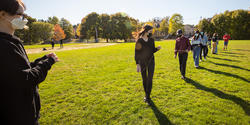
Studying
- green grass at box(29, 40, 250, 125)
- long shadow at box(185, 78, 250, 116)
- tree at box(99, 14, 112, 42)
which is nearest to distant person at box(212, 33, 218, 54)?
green grass at box(29, 40, 250, 125)

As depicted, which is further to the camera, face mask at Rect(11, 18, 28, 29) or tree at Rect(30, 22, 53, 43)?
tree at Rect(30, 22, 53, 43)

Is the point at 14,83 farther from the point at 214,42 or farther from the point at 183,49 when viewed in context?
the point at 214,42

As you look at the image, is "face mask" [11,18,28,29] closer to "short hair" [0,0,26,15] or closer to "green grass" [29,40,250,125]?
"short hair" [0,0,26,15]

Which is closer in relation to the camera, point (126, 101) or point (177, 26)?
point (126, 101)

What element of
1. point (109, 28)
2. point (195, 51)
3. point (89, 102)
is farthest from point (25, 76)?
point (109, 28)

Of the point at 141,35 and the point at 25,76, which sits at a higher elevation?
the point at 141,35

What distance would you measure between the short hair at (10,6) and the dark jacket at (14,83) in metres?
0.30

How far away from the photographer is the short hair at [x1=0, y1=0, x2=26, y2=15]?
143 cm

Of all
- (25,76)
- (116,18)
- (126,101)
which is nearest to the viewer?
(25,76)

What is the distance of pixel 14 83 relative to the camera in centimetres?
139

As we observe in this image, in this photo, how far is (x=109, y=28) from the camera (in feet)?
205

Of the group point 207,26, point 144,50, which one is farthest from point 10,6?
point 207,26

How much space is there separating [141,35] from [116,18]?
62.8 metres

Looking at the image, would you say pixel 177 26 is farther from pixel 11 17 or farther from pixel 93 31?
pixel 11 17
